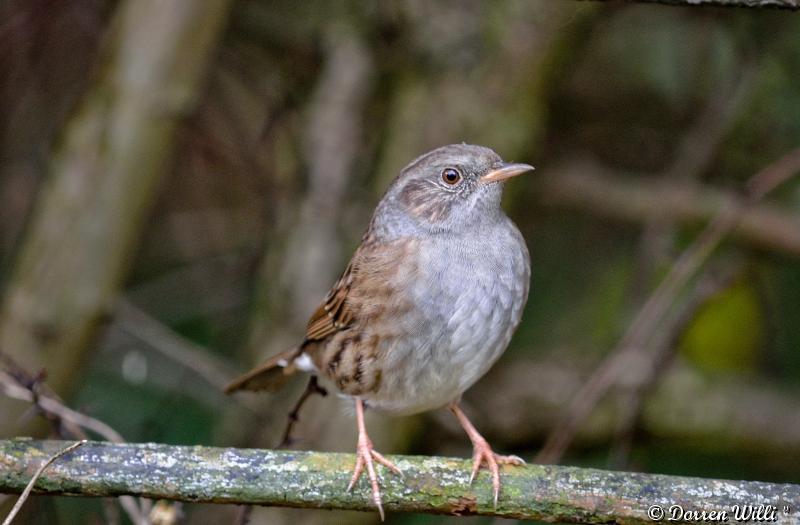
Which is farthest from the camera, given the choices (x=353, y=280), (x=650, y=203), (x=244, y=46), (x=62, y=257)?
(x=244, y=46)

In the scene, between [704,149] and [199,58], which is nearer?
[199,58]

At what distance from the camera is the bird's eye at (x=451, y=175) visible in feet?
12.7

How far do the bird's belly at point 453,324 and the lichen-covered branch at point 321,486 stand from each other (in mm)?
701

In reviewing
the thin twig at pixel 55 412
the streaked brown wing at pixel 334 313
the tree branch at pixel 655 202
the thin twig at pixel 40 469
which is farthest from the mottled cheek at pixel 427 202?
the tree branch at pixel 655 202

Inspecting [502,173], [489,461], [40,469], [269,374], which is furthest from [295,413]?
[502,173]

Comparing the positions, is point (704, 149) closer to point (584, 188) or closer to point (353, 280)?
point (584, 188)

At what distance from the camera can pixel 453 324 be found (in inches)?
138

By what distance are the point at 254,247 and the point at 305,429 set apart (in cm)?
142

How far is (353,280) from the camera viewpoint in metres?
3.79

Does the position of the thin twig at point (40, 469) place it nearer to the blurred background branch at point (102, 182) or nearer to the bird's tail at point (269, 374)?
the bird's tail at point (269, 374)

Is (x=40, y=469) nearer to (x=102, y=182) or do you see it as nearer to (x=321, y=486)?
(x=321, y=486)

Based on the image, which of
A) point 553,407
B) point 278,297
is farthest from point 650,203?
point 278,297

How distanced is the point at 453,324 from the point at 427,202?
1.78ft

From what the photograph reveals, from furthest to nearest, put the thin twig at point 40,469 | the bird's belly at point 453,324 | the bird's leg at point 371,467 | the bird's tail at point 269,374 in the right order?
the bird's tail at point 269,374 < the bird's belly at point 453,324 < the bird's leg at point 371,467 < the thin twig at point 40,469
